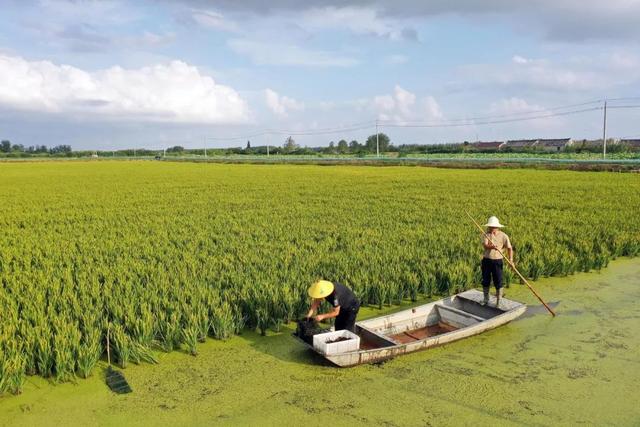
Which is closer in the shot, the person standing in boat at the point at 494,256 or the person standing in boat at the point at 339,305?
the person standing in boat at the point at 339,305

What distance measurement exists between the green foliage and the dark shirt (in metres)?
1.03

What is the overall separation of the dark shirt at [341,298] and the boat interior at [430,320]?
0.95ft

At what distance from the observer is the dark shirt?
5273 millimetres

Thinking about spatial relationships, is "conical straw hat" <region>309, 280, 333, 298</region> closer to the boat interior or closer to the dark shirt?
the dark shirt

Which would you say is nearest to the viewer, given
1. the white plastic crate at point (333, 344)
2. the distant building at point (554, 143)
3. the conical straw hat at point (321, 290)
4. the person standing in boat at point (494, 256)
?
the white plastic crate at point (333, 344)

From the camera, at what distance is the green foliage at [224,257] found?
5379 mm

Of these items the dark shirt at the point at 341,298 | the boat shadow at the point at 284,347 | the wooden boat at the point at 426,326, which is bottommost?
the boat shadow at the point at 284,347

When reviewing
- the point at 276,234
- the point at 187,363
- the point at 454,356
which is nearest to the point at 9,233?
the point at 276,234

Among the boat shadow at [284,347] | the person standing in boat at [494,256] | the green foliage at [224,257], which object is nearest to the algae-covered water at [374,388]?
the boat shadow at [284,347]

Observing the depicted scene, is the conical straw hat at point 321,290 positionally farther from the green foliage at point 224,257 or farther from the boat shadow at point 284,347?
the green foliage at point 224,257

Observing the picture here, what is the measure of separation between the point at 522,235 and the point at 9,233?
11.5 meters

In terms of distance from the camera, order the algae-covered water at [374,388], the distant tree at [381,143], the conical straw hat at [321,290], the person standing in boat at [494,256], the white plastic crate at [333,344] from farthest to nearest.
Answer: the distant tree at [381,143]
the person standing in boat at [494,256]
the conical straw hat at [321,290]
the white plastic crate at [333,344]
the algae-covered water at [374,388]

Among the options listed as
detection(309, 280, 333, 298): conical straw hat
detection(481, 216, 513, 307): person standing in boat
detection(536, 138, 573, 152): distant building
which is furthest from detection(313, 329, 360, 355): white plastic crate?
detection(536, 138, 573, 152): distant building

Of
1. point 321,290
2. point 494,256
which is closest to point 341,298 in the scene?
point 321,290
